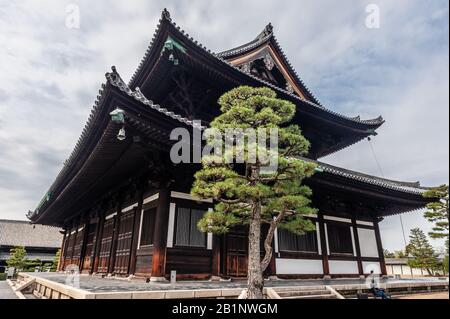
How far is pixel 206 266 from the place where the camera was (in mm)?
10000

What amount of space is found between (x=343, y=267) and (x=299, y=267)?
281cm

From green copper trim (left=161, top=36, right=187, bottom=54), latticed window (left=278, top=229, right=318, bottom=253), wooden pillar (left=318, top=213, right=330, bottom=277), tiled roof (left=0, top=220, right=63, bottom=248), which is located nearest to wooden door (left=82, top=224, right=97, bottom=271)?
latticed window (left=278, top=229, right=318, bottom=253)

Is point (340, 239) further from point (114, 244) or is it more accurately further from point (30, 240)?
point (30, 240)

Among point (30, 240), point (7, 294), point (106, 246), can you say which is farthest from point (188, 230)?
point (30, 240)

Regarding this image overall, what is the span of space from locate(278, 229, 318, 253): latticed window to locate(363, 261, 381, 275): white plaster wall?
3.39 m

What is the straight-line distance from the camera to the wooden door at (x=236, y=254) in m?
10.6

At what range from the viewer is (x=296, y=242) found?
498 inches

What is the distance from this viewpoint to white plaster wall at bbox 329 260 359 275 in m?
13.5

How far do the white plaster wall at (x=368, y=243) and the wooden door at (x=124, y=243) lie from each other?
10.8 m

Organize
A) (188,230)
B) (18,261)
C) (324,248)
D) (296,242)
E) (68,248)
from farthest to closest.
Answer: (18,261) < (68,248) < (324,248) < (296,242) < (188,230)

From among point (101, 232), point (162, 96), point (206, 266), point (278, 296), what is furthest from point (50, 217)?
point (278, 296)

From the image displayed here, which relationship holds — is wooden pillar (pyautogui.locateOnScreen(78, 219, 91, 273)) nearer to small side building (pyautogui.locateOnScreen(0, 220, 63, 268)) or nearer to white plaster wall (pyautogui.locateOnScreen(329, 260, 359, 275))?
white plaster wall (pyautogui.locateOnScreen(329, 260, 359, 275))

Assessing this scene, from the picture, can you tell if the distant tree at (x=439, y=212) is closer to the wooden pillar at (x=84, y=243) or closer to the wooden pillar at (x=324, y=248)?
the wooden pillar at (x=324, y=248)
